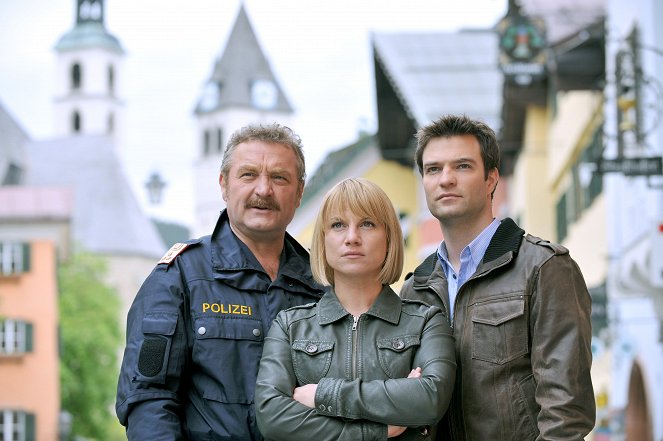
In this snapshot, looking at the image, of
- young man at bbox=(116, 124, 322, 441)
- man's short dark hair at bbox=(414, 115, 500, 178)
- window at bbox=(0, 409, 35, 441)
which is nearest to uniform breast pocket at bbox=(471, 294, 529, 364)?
man's short dark hair at bbox=(414, 115, 500, 178)

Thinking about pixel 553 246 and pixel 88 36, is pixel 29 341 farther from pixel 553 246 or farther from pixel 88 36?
pixel 88 36

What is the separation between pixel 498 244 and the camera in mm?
4629

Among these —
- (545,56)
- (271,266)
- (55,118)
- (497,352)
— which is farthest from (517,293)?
(55,118)

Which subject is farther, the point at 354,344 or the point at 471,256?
the point at 471,256

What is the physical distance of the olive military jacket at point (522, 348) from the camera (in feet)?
14.3

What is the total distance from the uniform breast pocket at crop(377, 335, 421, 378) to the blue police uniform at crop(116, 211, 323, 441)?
507mm

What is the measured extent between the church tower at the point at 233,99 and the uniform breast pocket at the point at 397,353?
12895 centimetres

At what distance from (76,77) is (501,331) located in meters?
130

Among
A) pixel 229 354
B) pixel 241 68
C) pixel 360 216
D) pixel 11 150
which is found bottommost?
pixel 229 354

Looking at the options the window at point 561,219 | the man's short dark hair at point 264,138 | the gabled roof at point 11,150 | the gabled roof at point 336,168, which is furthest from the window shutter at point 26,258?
the man's short dark hair at point 264,138

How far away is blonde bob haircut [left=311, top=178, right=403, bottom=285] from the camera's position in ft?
14.5

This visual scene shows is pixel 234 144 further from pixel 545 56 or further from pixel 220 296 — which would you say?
pixel 545 56

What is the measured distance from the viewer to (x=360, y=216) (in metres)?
4.42

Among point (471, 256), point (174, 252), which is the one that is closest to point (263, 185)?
point (174, 252)
